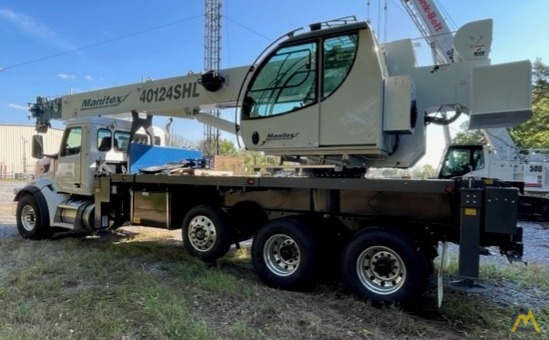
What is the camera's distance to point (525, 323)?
4.14 meters

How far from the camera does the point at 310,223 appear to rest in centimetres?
506

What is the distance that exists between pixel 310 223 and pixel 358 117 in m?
1.53

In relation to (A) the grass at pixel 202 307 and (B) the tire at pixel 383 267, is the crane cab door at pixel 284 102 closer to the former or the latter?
(B) the tire at pixel 383 267

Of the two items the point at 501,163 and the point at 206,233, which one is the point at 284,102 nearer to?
the point at 206,233

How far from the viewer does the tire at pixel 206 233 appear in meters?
5.73

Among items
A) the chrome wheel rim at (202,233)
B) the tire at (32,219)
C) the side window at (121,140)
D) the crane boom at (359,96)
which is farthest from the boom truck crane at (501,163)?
the tire at (32,219)

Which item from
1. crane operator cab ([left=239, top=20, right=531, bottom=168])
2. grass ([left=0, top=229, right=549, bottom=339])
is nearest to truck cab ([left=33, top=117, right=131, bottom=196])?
grass ([left=0, top=229, right=549, bottom=339])

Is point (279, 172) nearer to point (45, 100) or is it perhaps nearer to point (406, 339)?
point (406, 339)

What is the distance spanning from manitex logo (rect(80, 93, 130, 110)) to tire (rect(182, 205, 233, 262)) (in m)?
2.86

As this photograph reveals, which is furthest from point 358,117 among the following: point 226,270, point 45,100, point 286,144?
point 45,100

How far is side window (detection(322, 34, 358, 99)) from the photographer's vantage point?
466 cm

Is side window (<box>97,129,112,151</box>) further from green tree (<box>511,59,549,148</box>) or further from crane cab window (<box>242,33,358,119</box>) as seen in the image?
green tree (<box>511,59,549,148</box>)

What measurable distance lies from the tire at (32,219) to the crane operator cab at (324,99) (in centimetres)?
531

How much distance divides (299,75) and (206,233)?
2.76 m
